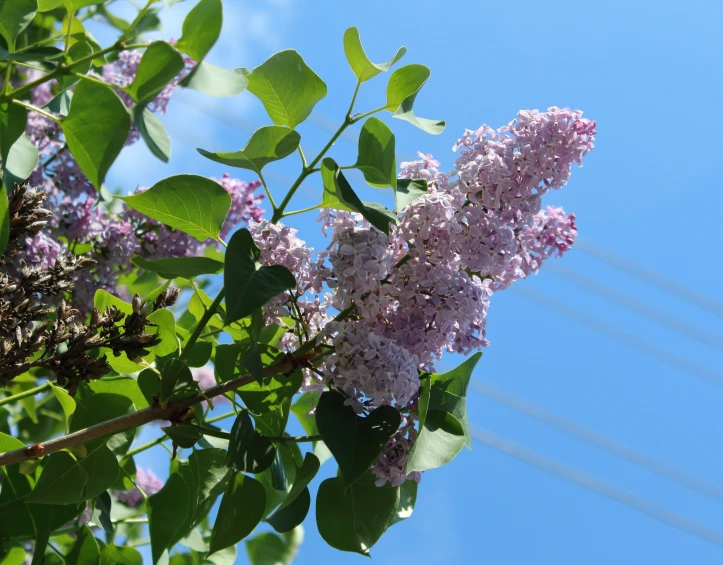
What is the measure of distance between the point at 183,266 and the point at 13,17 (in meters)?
0.22

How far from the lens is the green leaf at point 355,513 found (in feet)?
2.14

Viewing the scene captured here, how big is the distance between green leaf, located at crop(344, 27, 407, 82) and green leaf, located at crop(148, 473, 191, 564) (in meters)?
0.42

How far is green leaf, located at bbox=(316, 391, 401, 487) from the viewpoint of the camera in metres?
0.60

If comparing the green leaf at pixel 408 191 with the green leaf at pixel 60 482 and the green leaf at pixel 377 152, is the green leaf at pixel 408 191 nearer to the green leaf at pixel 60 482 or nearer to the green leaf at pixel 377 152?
the green leaf at pixel 377 152

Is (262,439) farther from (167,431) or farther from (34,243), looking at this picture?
(34,243)

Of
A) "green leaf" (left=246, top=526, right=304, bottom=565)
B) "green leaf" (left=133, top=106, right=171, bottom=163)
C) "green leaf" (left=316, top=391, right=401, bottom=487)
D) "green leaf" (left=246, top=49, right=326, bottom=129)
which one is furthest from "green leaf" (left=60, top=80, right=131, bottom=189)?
"green leaf" (left=246, top=526, right=304, bottom=565)

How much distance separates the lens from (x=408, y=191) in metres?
0.64

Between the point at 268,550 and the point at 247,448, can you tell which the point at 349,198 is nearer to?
the point at 247,448

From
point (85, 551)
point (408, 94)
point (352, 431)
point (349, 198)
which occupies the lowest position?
point (85, 551)

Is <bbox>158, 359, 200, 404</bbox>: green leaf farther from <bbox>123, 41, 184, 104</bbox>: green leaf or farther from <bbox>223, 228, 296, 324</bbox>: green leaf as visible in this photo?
<bbox>123, 41, 184, 104</bbox>: green leaf

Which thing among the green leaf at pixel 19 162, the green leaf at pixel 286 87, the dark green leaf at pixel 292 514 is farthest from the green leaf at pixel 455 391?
the green leaf at pixel 19 162

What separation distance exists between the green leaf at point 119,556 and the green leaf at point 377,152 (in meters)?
0.51

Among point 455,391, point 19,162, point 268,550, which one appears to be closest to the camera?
point 19,162

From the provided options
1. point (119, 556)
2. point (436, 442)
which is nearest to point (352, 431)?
point (436, 442)
